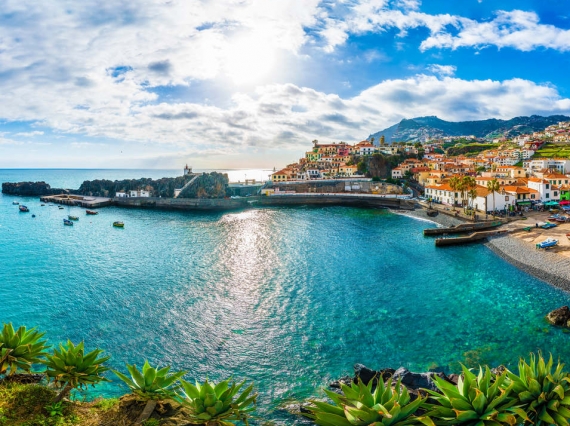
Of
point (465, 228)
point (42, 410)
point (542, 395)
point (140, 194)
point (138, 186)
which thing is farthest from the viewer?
point (138, 186)

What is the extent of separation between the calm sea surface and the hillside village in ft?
82.5

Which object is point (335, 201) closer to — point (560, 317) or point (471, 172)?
point (471, 172)

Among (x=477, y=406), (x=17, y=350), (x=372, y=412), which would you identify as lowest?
(x=477, y=406)

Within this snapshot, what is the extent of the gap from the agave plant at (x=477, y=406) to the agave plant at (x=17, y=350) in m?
11.3

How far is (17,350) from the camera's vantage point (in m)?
9.95

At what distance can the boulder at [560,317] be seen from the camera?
80.0 feet

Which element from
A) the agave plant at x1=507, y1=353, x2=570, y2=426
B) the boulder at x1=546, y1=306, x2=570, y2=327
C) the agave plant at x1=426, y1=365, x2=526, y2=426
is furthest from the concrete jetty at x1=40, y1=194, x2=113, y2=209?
the agave plant at x1=507, y1=353, x2=570, y2=426

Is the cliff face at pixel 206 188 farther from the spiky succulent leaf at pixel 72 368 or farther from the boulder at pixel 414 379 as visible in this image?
the spiky succulent leaf at pixel 72 368

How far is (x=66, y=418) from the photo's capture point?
28.7 feet

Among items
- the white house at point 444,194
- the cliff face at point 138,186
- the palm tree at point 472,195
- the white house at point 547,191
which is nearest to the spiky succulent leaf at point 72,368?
the palm tree at point 472,195

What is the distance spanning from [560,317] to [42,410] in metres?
31.2

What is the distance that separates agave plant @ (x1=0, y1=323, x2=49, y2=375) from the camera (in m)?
9.72

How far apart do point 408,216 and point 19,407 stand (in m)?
71.4

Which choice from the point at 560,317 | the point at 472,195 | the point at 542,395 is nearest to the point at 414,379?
the point at 542,395
